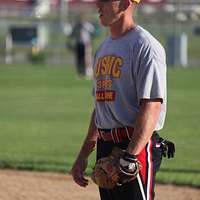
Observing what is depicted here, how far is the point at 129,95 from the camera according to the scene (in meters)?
5.33

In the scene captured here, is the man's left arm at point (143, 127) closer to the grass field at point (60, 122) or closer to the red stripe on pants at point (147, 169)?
the red stripe on pants at point (147, 169)

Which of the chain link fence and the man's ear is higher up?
the man's ear

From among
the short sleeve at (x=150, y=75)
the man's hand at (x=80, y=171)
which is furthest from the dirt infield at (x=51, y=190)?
the short sleeve at (x=150, y=75)

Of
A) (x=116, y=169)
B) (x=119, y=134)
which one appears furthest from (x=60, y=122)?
(x=116, y=169)

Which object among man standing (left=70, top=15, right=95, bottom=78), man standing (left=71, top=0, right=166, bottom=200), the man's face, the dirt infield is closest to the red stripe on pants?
man standing (left=71, top=0, right=166, bottom=200)

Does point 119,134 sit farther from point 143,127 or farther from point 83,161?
point 83,161

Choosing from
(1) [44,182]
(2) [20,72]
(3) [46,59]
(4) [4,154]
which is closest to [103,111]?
(1) [44,182]

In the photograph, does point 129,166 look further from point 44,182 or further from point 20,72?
point 20,72

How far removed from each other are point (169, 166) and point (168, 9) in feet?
106

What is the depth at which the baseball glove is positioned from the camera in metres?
5.09

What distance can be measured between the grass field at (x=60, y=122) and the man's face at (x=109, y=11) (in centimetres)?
522

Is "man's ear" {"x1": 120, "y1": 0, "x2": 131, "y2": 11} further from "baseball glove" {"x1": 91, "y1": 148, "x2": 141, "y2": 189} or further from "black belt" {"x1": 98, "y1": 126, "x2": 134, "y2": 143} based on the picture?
"baseball glove" {"x1": 91, "y1": 148, "x2": 141, "y2": 189}

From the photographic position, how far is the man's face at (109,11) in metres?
5.37

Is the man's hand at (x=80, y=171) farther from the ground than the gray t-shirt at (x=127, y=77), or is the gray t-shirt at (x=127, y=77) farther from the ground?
the gray t-shirt at (x=127, y=77)
